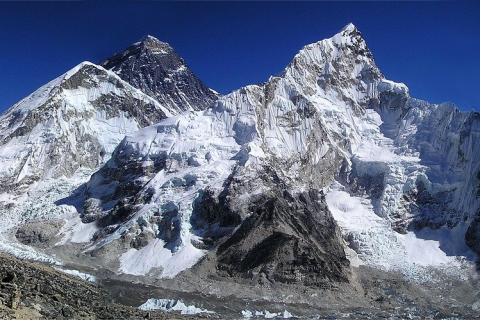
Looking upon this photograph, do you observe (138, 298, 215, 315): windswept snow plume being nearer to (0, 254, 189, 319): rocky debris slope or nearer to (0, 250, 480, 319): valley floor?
(0, 250, 480, 319): valley floor

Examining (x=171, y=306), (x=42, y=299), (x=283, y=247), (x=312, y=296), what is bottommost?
(x=42, y=299)

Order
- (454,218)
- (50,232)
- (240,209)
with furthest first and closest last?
(454,218)
(50,232)
(240,209)

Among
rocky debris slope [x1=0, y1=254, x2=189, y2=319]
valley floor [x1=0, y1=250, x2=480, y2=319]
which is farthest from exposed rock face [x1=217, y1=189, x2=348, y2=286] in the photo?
rocky debris slope [x1=0, y1=254, x2=189, y2=319]

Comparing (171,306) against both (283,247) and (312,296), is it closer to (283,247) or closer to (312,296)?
(312,296)

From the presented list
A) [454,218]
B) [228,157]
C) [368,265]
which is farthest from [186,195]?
[454,218]

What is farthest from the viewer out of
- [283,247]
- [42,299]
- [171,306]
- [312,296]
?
[283,247]

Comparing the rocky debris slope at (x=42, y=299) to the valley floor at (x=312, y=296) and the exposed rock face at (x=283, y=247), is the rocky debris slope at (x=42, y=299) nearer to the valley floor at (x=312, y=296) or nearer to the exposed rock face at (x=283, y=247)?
the valley floor at (x=312, y=296)

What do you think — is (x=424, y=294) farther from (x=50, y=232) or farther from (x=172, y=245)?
(x=50, y=232)

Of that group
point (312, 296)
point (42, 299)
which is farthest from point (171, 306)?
point (42, 299)
